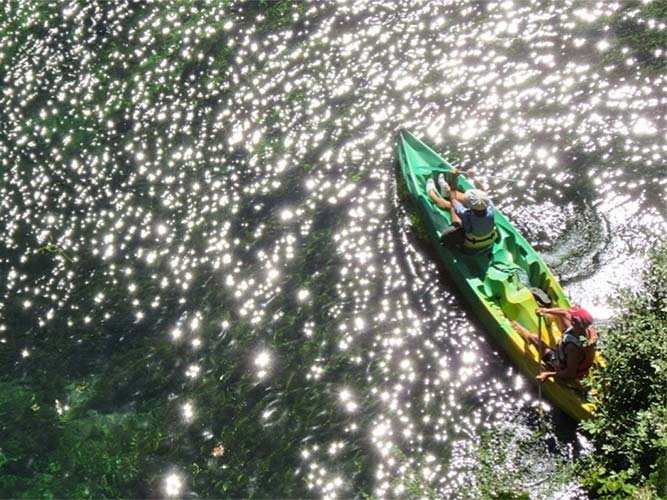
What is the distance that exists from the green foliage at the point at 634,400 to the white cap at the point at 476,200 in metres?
2.33

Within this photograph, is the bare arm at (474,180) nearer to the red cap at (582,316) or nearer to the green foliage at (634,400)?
the green foliage at (634,400)

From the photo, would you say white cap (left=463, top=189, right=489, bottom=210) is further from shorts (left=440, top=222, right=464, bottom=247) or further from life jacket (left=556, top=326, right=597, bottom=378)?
life jacket (left=556, top=326, right=597, bottom=378)

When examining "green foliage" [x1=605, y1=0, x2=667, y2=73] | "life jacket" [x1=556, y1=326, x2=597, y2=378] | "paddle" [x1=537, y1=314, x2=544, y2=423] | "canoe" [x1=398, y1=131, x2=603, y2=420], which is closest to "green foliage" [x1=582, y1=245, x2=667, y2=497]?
"life jacket" [x1=556, y1=326, x2=597, y2=378]

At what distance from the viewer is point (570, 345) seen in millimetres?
9734

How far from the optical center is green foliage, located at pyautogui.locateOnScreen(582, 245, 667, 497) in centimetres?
873

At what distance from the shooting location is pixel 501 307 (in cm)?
1093

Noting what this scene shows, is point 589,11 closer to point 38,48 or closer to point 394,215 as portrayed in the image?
point 394,215

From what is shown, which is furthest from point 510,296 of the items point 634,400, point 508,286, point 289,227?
point 289,227

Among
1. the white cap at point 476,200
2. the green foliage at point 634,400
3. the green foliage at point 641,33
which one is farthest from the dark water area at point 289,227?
the white cap at point 476,200

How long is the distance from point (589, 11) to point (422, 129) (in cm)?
441

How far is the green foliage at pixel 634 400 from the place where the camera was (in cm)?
873

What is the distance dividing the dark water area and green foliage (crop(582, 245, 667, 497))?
0.61m

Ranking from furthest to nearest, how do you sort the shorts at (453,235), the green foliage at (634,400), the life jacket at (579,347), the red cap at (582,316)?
the shorts at (453,235) → the life jacket at (579,347) → the red cap at (582,316) → the green foliage at (634,400)

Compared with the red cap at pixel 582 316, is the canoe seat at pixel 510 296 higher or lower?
lower
